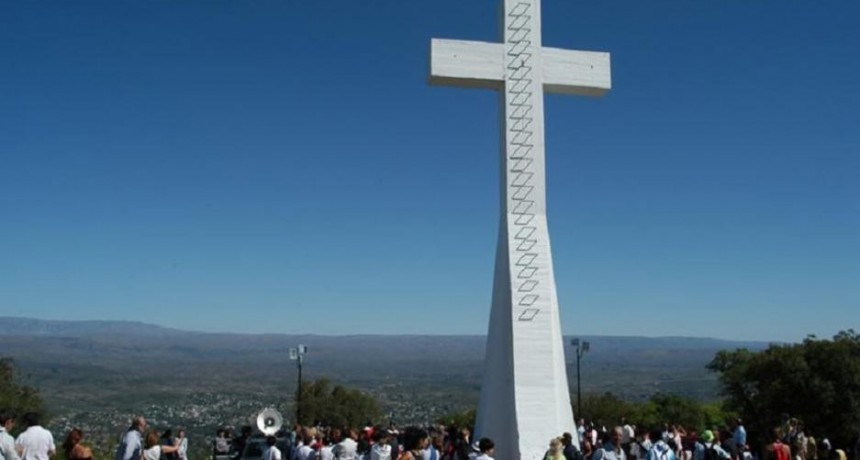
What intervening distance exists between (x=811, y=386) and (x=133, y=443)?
1072 inches

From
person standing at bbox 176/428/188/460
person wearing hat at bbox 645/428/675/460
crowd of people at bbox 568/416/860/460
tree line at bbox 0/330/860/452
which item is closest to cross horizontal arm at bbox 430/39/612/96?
crowd of people at bbox 568/416/860/460

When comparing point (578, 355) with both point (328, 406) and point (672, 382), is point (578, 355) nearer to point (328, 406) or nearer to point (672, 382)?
point (328, 406)

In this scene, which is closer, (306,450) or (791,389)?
(306,450)

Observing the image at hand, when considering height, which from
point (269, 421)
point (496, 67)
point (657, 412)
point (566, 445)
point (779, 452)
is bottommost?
point (657, 412)

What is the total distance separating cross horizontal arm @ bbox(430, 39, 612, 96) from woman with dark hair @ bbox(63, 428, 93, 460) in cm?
919

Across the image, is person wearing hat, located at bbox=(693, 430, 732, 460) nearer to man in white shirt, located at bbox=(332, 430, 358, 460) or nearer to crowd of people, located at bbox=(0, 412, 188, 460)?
man in white shirt, located at bbox=(332, 430, 358, 460)

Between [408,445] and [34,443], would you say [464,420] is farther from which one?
[408,445]

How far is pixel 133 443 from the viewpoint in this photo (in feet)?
38.4

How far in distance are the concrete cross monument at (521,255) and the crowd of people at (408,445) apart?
0.66 meters

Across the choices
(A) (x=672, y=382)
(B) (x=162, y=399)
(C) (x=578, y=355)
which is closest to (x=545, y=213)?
(C) (x=578, y=355)

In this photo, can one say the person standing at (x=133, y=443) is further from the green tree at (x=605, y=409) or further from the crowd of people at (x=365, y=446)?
the green tree at (x=605, y=409)

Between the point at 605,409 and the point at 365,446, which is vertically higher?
the point at 365,446

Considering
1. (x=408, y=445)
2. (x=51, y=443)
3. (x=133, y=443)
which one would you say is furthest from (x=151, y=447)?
(x=408, y=445)

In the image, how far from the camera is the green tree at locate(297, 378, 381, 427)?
147 ft
